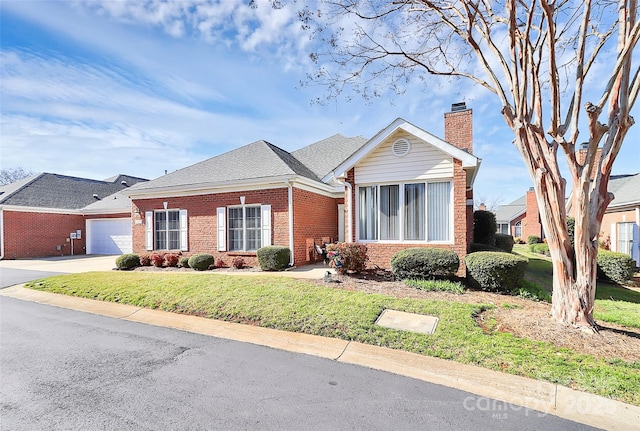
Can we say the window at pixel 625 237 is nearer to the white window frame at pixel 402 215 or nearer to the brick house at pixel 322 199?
the brick house at pixel 322 199

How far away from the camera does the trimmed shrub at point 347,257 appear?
922 cm

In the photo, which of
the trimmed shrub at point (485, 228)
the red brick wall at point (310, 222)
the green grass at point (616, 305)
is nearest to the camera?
the green grass at point (616, 305)

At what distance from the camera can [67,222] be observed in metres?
20.6

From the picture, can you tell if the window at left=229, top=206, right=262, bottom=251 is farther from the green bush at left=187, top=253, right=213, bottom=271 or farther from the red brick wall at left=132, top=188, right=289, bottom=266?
the green bush at left=187, top=253, right=213, bottom=271

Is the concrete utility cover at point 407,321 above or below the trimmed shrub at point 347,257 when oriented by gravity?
below

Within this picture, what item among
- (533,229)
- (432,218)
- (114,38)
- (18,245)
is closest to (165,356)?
(432,218)

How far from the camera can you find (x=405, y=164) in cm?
998

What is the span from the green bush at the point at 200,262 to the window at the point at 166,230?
1.70 metres

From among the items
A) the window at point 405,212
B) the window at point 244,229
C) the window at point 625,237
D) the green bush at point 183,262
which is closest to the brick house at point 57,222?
the green bush at point 183,262

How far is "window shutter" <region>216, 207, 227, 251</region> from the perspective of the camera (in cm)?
1273

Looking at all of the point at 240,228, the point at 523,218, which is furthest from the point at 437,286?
the point at 523,218

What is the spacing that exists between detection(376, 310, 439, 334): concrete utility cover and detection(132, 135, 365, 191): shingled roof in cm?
701

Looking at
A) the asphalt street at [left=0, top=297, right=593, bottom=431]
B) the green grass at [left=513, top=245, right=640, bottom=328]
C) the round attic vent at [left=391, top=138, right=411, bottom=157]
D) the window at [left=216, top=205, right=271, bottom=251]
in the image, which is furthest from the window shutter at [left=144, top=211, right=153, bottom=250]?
the green grass at [left=513, top=245, right=640, bottom=328]

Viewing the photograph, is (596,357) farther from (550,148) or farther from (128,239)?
(128,239)
